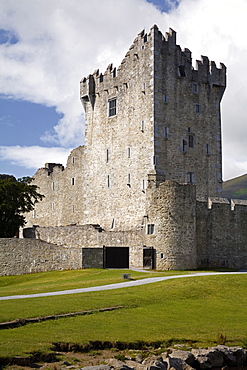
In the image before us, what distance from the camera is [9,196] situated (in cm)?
5159

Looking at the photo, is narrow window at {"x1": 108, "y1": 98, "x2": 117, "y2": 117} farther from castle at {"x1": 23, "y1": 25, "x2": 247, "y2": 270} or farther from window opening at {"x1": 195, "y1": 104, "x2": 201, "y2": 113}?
window opening at {"x1": 195, "y1": 104, "x2": 201, "y2": 113}

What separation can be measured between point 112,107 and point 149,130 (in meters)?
6.33

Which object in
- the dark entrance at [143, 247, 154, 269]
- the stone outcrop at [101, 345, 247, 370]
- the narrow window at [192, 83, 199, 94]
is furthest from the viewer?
the narrow window at [192, 83, 199, 94]

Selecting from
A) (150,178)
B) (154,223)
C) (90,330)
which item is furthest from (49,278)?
(90,330)

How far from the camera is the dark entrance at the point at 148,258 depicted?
42.3 metres

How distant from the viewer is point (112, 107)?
176 ft

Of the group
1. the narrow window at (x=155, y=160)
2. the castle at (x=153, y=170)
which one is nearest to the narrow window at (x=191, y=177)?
the castle at (x=153, y=170)

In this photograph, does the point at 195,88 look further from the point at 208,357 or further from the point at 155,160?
the point at 208,357

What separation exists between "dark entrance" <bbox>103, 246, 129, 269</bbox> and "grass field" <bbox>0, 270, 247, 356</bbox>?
1154cm

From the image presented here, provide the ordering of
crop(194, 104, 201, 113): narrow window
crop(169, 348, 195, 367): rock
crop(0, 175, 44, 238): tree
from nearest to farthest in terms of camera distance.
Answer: crop(169, 348, 195, 367): rock < crop(0, 175, 44, 238): tree < crop(194, 104, 201, 113): narrow window

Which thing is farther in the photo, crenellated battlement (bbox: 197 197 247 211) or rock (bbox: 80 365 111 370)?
crenellated battlement (bbox: 197 197 247 211)

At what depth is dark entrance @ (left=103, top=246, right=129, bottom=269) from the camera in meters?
44.8

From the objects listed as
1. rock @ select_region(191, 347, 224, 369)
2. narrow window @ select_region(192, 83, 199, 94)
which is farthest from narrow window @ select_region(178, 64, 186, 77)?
rock @ select_region(191, 347, 224, 369)

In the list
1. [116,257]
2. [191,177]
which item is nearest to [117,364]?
[116,257]
